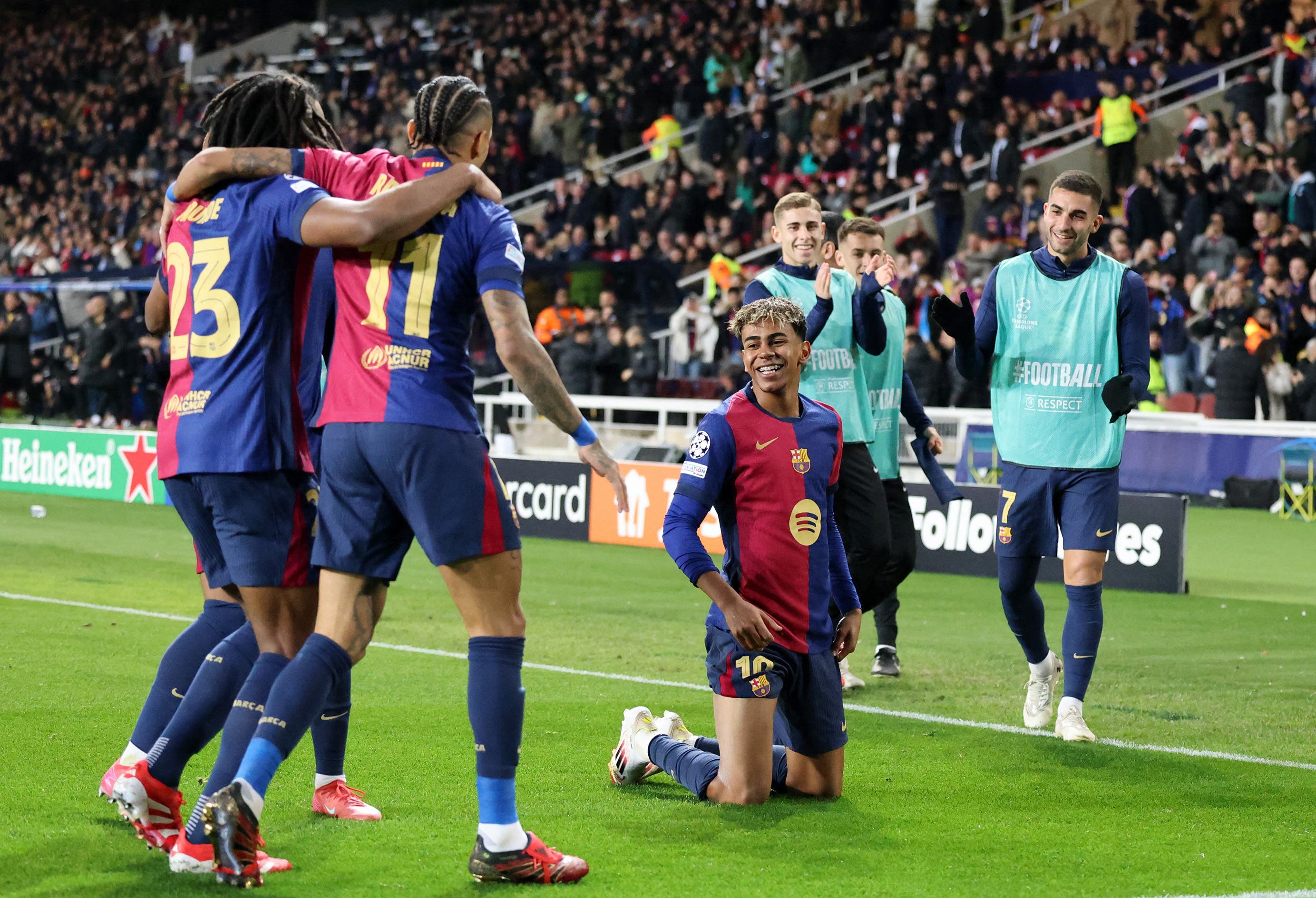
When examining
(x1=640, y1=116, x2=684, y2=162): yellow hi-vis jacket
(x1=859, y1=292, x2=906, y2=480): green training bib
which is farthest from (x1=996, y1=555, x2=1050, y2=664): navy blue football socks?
(x1=640, y1=116, x2=684, y2=162): yellow hi-vis jacket

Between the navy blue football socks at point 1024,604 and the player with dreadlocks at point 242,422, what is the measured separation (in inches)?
129

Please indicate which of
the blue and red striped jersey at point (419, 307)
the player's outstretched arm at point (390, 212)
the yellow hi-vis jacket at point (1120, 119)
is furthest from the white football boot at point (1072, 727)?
the yellow hi-vis jacket at point (1120, 119)

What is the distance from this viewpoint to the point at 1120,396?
6234mm

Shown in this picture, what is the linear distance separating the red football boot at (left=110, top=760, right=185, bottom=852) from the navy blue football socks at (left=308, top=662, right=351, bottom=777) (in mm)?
493

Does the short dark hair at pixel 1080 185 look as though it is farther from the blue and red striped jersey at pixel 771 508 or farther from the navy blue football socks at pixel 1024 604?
the blue and red striped jersey at pixel 771 508

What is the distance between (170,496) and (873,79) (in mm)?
22833

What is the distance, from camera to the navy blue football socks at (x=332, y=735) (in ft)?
15.8

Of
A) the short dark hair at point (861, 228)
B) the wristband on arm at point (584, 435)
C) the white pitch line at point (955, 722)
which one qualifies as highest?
the short dark hair at point (861, 228)

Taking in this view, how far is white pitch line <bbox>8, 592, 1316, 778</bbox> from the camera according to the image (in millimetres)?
6012

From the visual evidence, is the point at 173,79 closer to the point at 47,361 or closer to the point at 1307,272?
the point at 47,361

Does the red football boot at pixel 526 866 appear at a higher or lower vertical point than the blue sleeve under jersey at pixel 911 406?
lower

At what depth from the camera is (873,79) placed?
2595cm

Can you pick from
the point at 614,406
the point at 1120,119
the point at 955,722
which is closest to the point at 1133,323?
the point at 955,722

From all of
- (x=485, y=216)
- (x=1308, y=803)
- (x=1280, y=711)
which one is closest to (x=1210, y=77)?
(x=1280, y=711)
